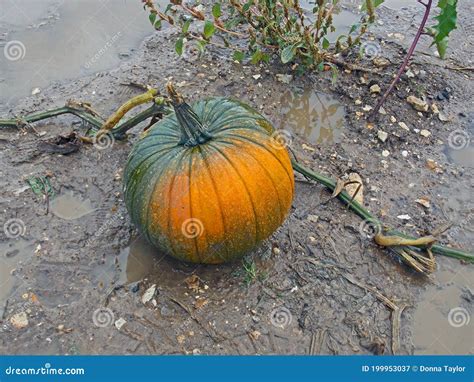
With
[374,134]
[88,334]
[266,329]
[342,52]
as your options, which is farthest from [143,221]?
[342,52]

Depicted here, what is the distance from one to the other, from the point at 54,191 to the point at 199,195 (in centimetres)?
161

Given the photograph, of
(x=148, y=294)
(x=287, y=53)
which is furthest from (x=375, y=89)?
(x=148, y=294)

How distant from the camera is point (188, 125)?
3213mm

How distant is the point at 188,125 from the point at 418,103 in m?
2.55

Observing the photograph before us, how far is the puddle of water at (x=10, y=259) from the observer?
358cm

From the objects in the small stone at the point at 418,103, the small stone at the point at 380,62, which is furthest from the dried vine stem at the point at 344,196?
the small stone at the point at 380,62

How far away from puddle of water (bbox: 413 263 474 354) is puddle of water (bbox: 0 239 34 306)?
267 centimetres

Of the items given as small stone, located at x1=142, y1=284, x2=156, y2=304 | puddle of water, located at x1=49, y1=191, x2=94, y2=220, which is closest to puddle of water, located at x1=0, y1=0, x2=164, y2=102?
puddle of water, located at x1=49, y1=191, x2=94, y2=220

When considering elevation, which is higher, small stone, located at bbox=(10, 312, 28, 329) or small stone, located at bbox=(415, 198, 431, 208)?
small stone, located at bbox=(10, 312, 28, 329)

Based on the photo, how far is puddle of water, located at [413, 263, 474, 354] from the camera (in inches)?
135

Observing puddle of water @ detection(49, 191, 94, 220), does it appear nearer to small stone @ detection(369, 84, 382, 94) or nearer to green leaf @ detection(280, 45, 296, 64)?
green leaf @ detection(280, 45, 296, 64)

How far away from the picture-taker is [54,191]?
4.19 m

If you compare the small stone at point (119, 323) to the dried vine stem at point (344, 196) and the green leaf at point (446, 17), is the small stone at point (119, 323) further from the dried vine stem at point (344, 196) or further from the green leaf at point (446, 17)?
the green leaf at point (446, 17)
